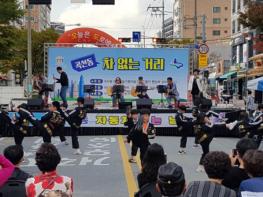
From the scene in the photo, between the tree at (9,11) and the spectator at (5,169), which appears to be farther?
the tree at (9,11)

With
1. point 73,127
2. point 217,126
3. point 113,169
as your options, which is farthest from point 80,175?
point 217,126

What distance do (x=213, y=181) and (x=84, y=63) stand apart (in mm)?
27453

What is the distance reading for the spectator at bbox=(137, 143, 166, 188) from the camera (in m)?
5.64

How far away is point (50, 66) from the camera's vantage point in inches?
1252

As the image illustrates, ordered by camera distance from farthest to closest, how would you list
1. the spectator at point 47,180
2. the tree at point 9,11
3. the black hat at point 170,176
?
the tree at point 9,11 → the spectator at point 47,180 → the black hat at point 170,176

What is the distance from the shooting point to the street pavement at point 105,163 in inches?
453

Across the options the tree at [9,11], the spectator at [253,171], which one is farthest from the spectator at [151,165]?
the tree at [9,11]

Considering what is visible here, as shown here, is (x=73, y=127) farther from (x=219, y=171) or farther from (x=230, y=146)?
(x=219, y=171)

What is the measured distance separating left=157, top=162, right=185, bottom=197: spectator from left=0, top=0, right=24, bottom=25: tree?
22015 millimetres

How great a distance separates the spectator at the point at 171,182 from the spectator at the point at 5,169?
1589mm

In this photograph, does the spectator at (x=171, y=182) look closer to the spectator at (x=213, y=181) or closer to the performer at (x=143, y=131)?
the spectator at (x=213, y=181)

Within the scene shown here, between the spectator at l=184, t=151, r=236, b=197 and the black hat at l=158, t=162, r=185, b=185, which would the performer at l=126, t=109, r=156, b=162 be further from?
the black hat at l=158, t=162, r=185, b=185

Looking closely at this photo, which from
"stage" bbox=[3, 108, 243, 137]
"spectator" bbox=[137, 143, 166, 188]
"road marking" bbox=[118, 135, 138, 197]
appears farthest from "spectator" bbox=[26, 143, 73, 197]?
"stage" bbox=[3, 108, 243, 137]

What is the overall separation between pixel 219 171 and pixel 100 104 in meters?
26.2
